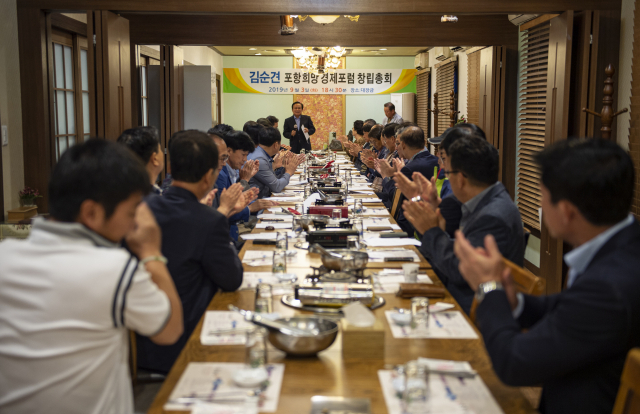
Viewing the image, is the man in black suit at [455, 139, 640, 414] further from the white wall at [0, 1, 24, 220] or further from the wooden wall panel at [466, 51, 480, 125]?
the wooden wall panel at [466, 51, 480, 125]

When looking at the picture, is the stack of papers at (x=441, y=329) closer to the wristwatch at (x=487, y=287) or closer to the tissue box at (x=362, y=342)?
the tissue box at (x=362, y=342)

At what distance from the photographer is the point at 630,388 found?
124 cm

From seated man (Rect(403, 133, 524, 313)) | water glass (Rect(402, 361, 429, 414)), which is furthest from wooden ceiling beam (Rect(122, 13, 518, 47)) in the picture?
water glass (Rect(402, 361, 429, 414))

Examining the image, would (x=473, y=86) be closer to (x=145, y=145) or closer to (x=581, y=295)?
(x=145, y=145)

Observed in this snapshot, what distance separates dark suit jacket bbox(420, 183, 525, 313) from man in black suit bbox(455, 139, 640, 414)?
835mm

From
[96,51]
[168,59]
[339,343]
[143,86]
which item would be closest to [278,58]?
[143,86]

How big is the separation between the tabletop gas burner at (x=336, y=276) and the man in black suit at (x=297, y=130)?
28.2 feet

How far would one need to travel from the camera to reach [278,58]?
14.5 meters

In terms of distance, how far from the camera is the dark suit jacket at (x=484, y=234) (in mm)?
2348

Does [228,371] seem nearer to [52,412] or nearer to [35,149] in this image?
[52,412]

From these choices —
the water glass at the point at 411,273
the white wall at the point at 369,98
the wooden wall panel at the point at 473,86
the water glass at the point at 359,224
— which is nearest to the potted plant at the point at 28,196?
the water glass at the point at 359,224

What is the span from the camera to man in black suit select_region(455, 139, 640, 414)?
4.16 ft

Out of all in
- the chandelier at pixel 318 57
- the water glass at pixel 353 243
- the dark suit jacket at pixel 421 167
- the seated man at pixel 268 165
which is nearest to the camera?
the water glass at pixel 353 243

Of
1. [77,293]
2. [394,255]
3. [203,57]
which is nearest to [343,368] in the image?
[77,293]
